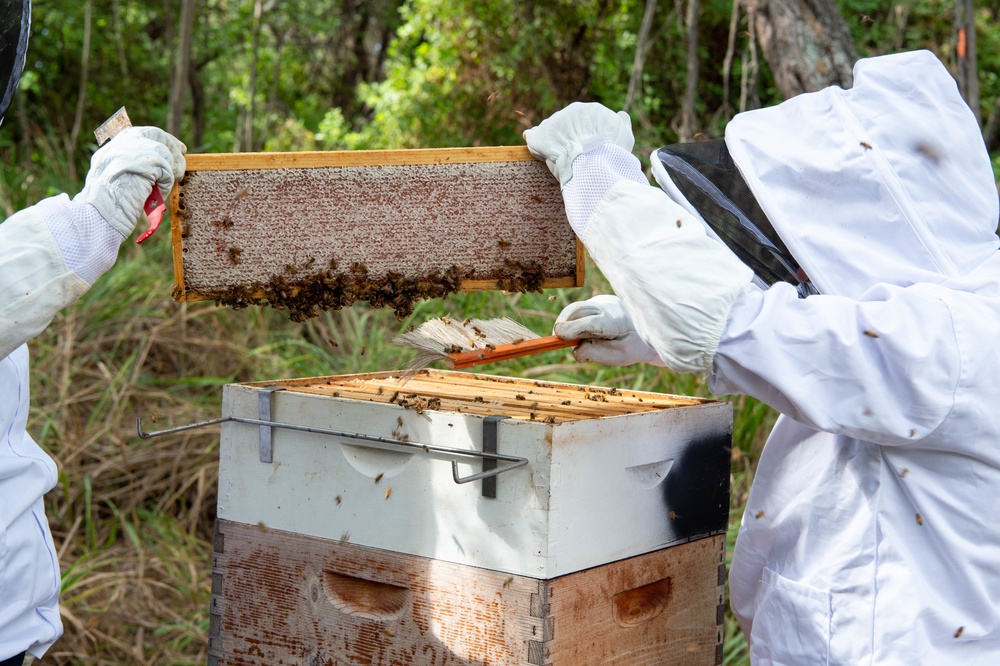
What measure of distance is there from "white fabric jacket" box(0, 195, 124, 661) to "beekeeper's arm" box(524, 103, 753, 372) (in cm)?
85

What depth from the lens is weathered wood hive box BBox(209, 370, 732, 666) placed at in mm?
1604

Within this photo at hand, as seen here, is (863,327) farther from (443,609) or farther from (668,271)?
(443,609)

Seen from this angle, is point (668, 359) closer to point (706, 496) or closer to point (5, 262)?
point (706, 496)

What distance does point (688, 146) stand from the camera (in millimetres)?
1709

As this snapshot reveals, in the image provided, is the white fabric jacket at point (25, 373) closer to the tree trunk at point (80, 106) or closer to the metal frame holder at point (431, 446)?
the metal frame holder at point (431, 446)

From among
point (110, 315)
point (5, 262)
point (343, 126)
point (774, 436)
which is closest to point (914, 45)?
point (343, 126)

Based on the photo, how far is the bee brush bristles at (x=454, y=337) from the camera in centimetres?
176

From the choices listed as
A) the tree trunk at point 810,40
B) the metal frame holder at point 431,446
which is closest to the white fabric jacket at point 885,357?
the metal frame holder at point 431,446

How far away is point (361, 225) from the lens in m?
1.87

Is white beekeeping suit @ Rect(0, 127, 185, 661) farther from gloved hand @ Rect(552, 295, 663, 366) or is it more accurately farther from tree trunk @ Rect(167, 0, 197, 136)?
tree trunk @ Rect(167, 0, 197, 136)

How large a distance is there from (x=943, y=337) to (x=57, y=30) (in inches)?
365

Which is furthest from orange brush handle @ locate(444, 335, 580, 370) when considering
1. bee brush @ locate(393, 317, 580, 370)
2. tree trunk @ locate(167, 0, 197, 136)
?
tree trunk @ locate(167, 0, 197, 136)

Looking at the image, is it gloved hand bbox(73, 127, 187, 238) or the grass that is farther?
the grass

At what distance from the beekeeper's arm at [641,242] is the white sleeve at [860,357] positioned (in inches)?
2.0
